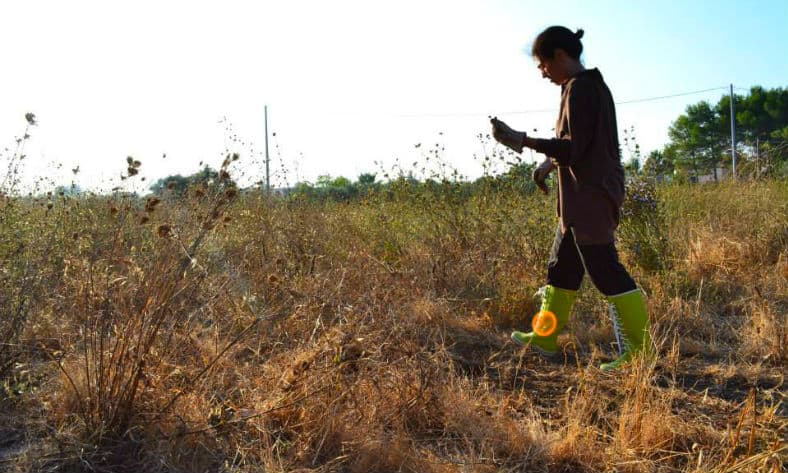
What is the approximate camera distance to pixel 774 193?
20.9 ft

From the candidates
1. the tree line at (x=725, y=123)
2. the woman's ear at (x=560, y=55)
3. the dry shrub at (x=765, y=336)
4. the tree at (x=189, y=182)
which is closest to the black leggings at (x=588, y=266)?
the dry shrub at (x=765, y=336)

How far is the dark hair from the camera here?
3158 millimetres

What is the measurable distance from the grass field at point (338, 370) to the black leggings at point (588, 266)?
27cm

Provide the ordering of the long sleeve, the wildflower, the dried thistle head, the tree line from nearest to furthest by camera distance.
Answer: the wildflower, the dried thistle head, the long sleeve, the tree line

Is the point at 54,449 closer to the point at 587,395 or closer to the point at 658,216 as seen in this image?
the point at 587,395

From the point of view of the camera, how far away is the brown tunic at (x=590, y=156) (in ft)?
9.93

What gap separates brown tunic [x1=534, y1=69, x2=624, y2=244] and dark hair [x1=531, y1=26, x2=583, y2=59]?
14 centimetres

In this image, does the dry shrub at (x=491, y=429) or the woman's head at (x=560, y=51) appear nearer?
the dry shrub at (x=491, y=429)

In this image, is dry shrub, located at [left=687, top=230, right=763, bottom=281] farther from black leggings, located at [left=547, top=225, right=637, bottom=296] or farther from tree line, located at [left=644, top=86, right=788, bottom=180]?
tree line, located at [left=644, top=86, right=788, bottom=180]

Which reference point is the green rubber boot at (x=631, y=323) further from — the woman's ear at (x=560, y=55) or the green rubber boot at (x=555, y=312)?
the woman's ear at (x=560, y=55)

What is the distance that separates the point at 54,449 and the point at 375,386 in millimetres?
1080

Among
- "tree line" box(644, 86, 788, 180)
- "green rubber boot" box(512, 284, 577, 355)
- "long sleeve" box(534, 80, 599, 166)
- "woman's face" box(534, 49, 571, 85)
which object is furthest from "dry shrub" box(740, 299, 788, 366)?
"tree line" box(644, 86, 788, 180)

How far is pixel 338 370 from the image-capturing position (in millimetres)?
2311

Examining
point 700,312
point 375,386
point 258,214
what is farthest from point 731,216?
point 375,386
